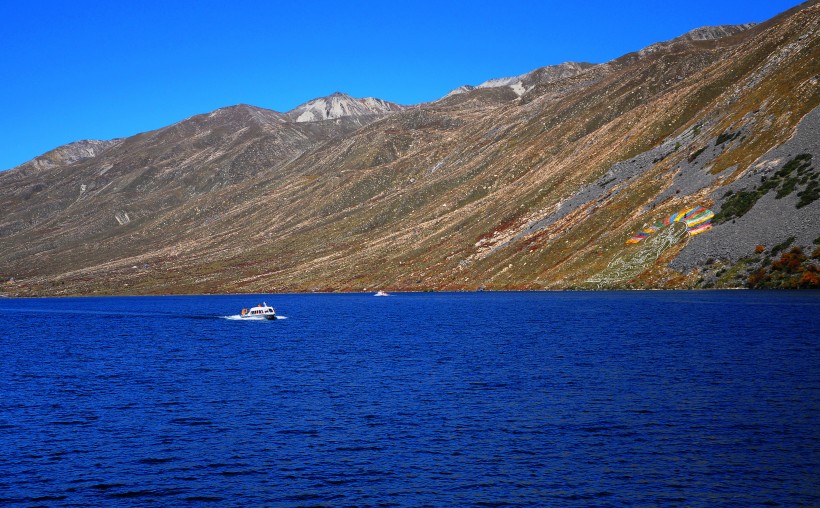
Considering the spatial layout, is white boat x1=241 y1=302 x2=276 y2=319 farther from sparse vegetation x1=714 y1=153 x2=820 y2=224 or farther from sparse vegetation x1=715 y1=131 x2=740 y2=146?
sparse vegetation x1=715 y1=131 x2=740 y2=146

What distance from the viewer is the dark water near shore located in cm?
3519

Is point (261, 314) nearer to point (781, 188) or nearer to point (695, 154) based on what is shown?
point (781, 188)

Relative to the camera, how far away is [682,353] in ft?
238

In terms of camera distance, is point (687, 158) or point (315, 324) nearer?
point (315, 324)

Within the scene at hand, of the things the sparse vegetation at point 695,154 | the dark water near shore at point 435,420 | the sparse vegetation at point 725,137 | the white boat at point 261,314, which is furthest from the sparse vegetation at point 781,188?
the white boat at point 261,314

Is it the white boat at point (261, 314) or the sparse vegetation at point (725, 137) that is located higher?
the sparse vegetation at point (725, 137)

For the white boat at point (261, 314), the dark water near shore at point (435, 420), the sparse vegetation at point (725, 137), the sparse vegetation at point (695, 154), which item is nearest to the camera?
the dark water near shore at point (435, 420)

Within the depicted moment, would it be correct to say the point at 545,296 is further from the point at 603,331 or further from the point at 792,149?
the point at 603,331

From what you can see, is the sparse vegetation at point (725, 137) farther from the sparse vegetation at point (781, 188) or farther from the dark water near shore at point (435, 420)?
the dark water near shore at point (435, 420)

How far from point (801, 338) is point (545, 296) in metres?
95.2

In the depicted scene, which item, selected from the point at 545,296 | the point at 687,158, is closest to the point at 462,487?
the point at 545,296

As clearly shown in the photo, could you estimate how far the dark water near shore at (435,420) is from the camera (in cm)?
3519

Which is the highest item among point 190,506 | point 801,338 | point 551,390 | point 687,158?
point 687,158

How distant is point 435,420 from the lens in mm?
48219
